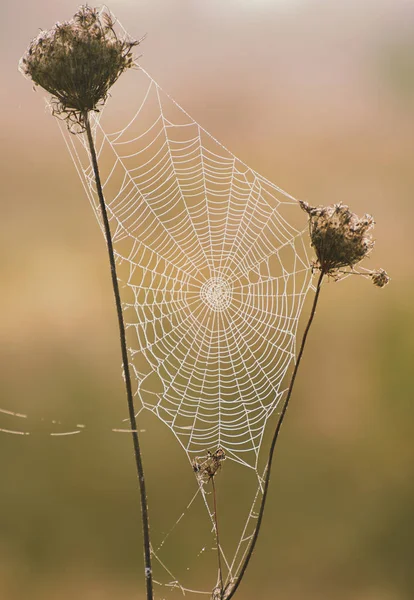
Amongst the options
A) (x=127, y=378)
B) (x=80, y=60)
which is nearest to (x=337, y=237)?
(x=127, y=378)

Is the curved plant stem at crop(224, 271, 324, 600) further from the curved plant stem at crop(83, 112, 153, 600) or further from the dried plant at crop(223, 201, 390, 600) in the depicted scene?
the curved plant stem at crop(83, 112, 153, 600)

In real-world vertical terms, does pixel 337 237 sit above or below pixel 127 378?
above

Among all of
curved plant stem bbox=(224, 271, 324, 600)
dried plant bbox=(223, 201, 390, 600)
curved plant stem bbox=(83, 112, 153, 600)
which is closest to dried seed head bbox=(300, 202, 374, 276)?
dried plant bbox=(223, 201, 390, 600)

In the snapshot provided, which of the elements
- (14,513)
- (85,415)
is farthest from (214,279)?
(14,513)

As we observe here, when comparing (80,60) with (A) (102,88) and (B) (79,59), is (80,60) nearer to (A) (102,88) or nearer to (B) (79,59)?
(B) (79,59)

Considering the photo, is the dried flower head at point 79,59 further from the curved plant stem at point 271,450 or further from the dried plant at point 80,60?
the curved plant stem at point 271,450

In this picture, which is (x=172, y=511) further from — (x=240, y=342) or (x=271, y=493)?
(x=240, y=342)

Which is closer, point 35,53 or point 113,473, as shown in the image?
point 35,53

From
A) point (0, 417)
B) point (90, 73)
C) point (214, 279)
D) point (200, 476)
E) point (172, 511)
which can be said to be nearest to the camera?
point (90, 73)
